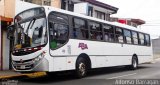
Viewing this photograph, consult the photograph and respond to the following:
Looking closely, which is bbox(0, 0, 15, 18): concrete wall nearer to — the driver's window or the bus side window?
the driver's window

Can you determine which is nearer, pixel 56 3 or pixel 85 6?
pixel 56 3

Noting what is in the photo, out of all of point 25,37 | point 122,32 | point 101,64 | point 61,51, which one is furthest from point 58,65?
point 122,32

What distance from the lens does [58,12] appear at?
45.1 feet

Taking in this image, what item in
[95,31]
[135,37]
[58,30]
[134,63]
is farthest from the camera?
[135,37]

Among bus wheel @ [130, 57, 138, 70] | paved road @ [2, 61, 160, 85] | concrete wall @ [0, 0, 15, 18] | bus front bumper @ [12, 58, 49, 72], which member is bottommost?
paved road @ [2, 61, 160, 85]

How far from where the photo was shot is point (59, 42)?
13.4 metres

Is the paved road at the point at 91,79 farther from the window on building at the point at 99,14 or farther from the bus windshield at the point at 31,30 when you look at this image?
the window on building at the point at 99,14

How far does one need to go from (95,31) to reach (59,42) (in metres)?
3.69

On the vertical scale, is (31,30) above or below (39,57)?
above

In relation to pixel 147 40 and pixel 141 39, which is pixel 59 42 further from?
pixel 147 40

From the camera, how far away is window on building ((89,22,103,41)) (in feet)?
53.3

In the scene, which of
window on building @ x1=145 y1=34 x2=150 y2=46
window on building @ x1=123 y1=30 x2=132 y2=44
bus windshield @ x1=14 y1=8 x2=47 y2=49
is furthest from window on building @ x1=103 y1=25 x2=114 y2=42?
window on building @ x1=145 y1=34 x2=150 y2=46

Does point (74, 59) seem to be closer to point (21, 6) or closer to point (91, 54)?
point (91, 54)

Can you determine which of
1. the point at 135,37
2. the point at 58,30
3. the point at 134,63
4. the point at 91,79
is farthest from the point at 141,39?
the point at 58,30
